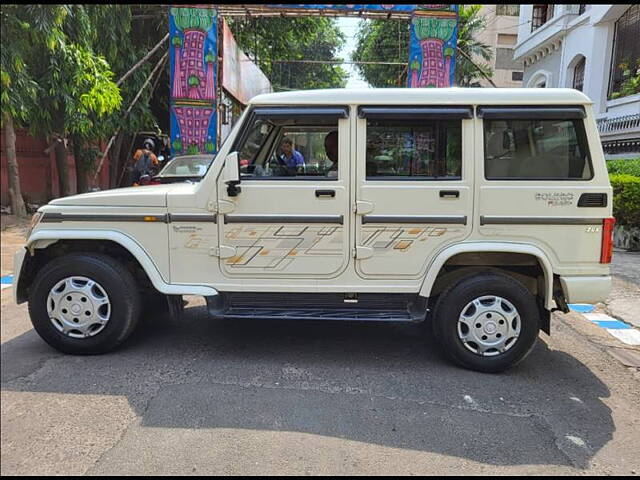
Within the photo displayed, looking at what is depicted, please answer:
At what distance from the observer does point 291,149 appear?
4273 mm

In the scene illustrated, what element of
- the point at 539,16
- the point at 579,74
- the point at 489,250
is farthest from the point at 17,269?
the point at 539,16

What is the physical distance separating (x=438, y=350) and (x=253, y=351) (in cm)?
162

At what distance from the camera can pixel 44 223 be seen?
13.4 ft

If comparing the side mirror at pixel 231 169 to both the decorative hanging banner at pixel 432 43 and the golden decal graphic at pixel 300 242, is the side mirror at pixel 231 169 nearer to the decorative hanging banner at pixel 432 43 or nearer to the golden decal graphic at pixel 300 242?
the golden decal graphic at pixel 300 242

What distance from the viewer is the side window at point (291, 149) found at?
402 cm

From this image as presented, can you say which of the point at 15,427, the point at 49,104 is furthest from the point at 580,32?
the point at 15,427

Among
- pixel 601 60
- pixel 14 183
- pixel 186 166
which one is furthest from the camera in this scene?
pixel 601 60

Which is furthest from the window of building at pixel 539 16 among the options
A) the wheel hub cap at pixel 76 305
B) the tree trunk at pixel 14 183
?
the wheel hub cap at pixel 76 305

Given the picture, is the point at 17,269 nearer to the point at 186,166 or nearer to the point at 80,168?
the point at 186,166

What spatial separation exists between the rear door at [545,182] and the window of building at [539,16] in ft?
70.3

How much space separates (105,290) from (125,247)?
38cm

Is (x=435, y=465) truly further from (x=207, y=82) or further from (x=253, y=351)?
(x=207, y=82)

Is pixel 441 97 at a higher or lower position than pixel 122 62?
lower

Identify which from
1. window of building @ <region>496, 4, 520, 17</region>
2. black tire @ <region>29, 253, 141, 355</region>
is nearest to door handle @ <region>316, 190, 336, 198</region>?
black tire @ <region>29, 253, 141, 355</region>
